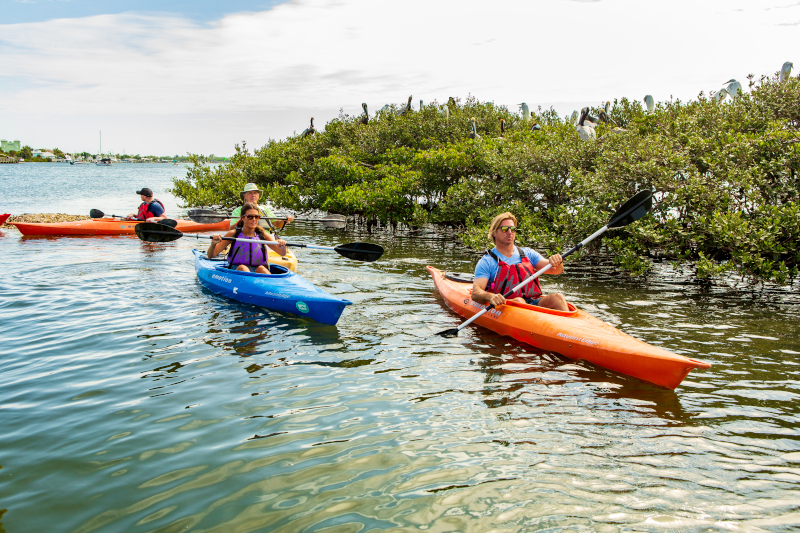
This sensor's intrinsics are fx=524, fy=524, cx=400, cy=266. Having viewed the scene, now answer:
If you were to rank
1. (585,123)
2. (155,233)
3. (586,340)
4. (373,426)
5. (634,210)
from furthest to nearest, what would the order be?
(585,123)
(155,233)
(634,210)
(586,340)
(373,426)

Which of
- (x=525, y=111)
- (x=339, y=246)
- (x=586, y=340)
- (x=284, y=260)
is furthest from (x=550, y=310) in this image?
(x=525, y=111)

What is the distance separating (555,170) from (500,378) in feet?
27.9

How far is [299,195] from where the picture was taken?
67.2 ft

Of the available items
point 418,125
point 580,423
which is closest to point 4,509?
point 580,423

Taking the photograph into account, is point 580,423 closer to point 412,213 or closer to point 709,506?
point 709,506

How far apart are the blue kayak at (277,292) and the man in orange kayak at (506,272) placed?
1.68 m

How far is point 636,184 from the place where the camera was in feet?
33.4

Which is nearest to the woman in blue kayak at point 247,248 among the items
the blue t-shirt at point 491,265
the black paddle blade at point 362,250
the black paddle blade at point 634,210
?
the black paddle blade at point 362,250

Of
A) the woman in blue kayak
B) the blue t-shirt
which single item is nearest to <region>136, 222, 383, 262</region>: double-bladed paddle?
the woman in blue kayak

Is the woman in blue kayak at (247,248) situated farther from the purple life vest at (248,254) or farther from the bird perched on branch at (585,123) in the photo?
the bird perched on branch at (585,123)

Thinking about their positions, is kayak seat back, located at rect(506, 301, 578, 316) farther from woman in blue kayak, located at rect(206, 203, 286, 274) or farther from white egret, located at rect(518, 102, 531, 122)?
white egret, located at rect(518, 102, 531, 122)

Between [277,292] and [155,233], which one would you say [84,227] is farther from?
[277,292]

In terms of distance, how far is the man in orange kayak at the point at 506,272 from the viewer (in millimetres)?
6434

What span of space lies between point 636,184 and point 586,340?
596 cm
